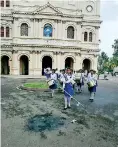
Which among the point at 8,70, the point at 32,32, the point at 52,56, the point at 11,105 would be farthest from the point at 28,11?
the point at 11,105

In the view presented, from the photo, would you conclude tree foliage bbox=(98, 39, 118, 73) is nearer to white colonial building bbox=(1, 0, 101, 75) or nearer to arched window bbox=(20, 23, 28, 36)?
white colonial building bbox=(1, 0, 101, 75)

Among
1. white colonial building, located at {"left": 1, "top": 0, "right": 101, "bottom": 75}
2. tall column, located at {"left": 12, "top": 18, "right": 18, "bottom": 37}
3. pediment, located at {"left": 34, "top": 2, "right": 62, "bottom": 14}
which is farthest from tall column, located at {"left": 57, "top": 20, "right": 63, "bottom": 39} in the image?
tall column, located at {"left": 12, "top": 18, "right": 18, "bottom": 37}

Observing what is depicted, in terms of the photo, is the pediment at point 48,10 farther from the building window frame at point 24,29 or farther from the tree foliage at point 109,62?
the tree foliage at point 109,62

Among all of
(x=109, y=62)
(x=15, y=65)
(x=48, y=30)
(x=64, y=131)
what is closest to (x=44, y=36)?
(x=48, y=30)

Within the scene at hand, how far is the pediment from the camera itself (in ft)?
124

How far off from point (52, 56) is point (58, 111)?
2791cm

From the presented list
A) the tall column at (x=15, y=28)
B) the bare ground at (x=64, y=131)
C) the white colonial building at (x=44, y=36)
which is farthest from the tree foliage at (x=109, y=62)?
the bare ground at (x=64, y=131)

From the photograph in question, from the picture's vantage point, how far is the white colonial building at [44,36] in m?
38.1

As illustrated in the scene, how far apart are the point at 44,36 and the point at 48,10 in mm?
4284

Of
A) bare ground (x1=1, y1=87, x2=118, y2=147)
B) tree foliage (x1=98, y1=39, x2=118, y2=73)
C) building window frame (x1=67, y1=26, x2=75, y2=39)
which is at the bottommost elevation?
bare ground (x1=1, y1=87, x2=118, y2=147)

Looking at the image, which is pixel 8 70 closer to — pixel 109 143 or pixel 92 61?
pixel 92 61

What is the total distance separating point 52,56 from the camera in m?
38.5

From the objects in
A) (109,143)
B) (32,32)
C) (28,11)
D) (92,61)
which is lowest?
(109,143)

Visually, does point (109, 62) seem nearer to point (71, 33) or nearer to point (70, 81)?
point (71, 33)
